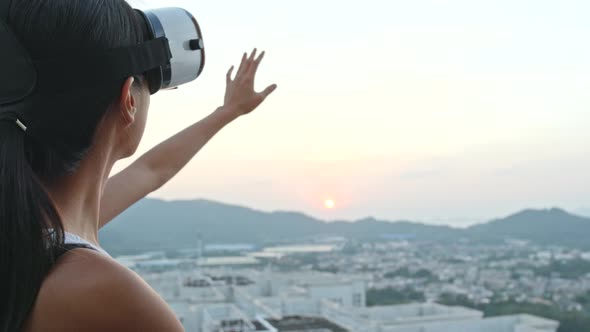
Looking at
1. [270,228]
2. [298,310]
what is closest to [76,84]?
[298,310]

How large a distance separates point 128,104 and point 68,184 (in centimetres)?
5

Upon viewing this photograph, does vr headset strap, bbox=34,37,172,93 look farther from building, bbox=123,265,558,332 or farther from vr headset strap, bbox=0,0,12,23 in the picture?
building, bbox=123,265,558,332

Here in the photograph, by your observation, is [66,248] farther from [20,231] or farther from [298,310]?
[298,310]

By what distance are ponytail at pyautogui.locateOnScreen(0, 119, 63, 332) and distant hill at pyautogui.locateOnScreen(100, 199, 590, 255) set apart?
960cm

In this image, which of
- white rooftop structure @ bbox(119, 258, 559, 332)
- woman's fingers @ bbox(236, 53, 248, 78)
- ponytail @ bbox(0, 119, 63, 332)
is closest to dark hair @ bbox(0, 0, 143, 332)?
ponytail @ bbox(0, 119, 63, 332)

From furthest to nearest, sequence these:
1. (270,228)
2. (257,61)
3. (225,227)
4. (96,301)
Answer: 1. (270,228)
2. (225,227)
3. (257,61)
4. (96,301)

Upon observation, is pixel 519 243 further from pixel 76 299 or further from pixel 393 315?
pixel 76 299

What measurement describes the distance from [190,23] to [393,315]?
6201 millimetres

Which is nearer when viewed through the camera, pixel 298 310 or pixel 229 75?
pixel 229 75

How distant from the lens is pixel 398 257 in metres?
12.9

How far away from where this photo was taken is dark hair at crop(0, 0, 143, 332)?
10.4 inches

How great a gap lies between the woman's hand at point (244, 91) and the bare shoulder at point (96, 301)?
38 centimetres

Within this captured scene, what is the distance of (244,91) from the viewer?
0.62 m

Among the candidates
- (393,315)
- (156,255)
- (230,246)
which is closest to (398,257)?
(230,246)
